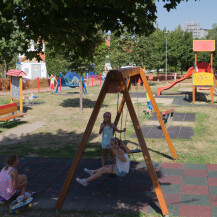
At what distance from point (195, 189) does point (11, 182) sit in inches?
140

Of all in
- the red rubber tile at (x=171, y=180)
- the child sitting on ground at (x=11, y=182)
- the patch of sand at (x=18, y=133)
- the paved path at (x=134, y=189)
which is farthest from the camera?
the patch of sand at (x=18, y=133)

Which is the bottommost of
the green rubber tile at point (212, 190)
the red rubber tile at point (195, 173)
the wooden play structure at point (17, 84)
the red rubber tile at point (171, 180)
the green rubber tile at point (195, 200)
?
the green rubber tile at point (195, 200)

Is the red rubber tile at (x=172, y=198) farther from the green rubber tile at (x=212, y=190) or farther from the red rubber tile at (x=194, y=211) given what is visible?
the green rubber tile at (x=212, y=190)

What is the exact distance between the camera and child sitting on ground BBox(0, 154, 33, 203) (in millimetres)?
6075

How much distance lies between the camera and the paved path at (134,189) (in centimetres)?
619

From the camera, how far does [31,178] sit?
784 cm

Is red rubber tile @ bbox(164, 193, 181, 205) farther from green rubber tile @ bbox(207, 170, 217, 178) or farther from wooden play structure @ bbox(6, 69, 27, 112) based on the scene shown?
wooden play structure @ bbox(6, 69, 27, 112)

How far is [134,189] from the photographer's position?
7039 mm

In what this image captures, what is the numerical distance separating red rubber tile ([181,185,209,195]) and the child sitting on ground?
3.06 metres

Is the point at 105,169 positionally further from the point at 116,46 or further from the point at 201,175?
the point at 116,46

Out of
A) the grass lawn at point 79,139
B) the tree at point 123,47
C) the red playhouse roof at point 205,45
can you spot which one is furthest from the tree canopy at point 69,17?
the tree at point 123,47

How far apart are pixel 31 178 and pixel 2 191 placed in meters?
1.66

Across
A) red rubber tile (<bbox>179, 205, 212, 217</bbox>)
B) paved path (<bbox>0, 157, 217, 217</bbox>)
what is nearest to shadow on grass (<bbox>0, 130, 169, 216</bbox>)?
paved path (<bbox>0, 157, 217, 217</bbox>)

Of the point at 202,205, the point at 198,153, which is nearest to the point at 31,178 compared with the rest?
the point at 202,205
